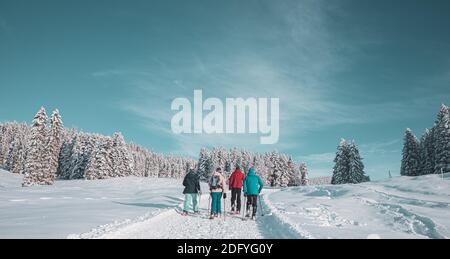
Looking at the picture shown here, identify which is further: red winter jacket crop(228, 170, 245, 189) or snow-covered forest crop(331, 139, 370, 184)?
snow-covered forest crop(331, 139, 370, 184)

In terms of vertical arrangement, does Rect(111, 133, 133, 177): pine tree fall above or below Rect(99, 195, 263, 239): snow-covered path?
above

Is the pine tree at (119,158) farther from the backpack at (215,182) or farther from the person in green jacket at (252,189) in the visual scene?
the person in green jacket at (252,189)

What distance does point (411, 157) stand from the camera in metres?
56.9

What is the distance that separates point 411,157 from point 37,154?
61.8 metres

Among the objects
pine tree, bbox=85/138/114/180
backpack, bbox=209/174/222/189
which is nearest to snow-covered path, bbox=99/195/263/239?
backpack, bbox=209/174/222/189

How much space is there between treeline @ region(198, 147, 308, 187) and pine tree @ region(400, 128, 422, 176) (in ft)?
106

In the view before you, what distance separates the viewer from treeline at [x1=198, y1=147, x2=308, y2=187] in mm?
85188

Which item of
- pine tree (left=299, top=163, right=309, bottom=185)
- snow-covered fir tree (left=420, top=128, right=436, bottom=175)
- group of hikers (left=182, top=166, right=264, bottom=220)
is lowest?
pine tree (left=299, top=163, right=309, bottom=185)

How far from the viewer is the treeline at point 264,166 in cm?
8519

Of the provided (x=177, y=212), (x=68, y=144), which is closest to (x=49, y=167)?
(x=68, y=144)

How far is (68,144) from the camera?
80.3 meters

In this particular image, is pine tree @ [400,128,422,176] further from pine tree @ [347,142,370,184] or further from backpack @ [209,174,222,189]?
backpack @ [209,174,222,189]
